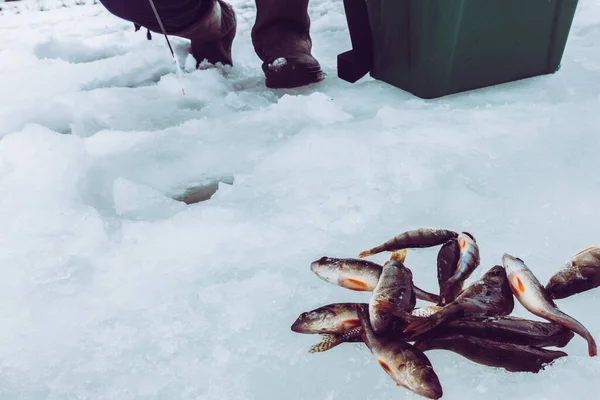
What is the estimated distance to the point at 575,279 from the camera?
926 mm

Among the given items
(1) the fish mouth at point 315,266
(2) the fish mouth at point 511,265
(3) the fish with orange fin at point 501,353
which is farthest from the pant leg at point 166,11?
(3) the fish with orange fin at point 501,353

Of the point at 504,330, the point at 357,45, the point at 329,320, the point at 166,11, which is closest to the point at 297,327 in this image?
the point at 329,320

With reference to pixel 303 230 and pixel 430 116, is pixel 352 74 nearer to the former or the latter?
pixel 430 116

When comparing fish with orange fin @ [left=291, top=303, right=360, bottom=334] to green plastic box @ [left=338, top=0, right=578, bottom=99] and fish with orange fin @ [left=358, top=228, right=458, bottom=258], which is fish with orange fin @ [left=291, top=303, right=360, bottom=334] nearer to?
fish with orange fin @ [left=358, top=228, right=458, bottom=258]

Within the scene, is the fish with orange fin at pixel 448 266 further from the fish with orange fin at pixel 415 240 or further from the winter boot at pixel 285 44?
the winter boot at pixel 285 44

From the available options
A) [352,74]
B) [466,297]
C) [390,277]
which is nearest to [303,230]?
[390,277]

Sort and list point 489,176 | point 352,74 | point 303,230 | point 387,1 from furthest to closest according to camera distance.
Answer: point 352,74
point 387,1
point 489,176
point 303,230

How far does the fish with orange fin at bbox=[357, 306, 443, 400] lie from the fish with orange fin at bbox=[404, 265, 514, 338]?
0.04m

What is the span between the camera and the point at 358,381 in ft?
2.66

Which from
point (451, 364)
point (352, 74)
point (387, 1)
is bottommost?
point (352, 74)

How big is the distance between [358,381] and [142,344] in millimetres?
431

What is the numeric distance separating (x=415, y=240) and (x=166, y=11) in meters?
1.74

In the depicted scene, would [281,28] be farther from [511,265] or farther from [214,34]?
[511,265]

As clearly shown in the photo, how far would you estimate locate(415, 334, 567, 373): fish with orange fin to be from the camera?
758mm
